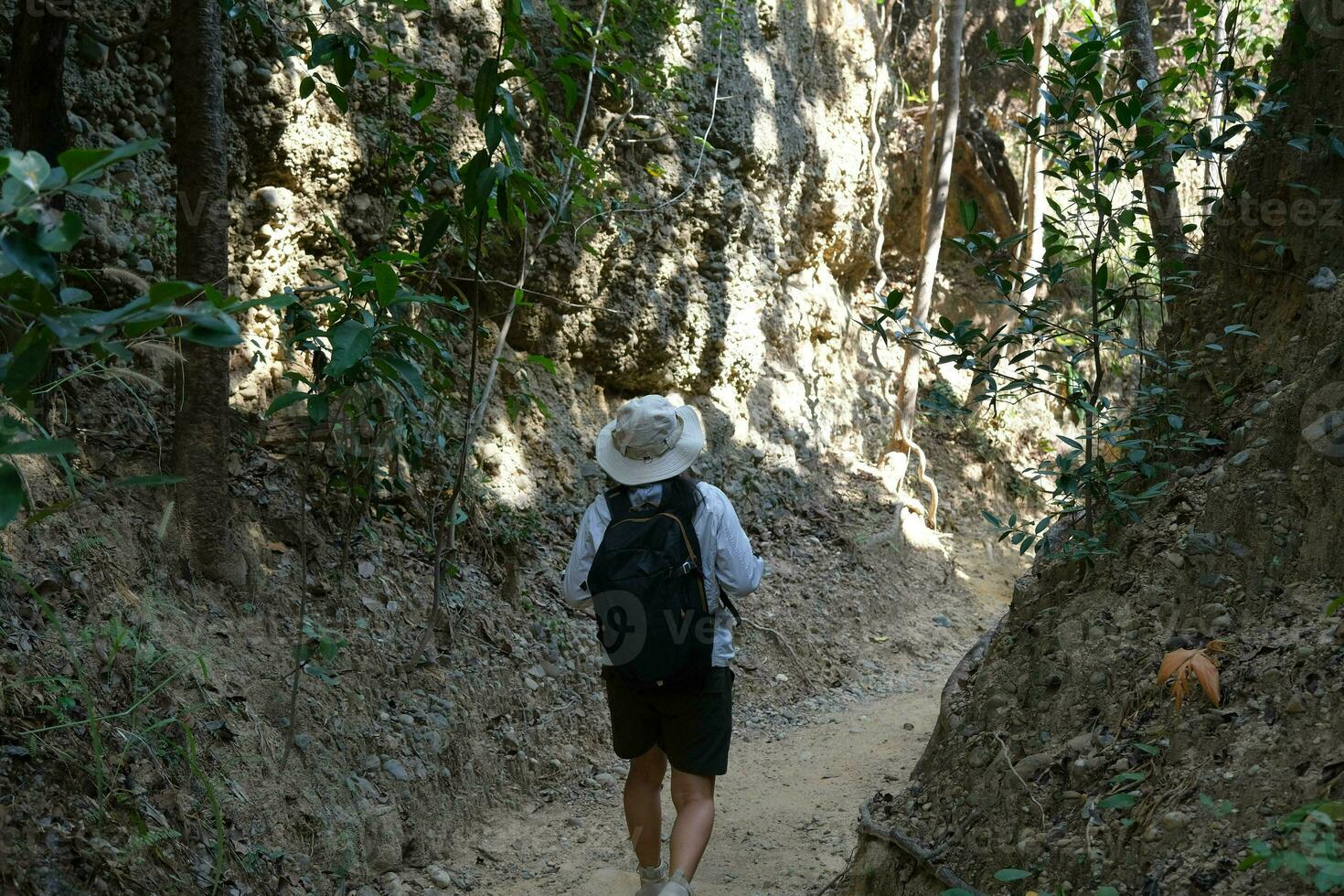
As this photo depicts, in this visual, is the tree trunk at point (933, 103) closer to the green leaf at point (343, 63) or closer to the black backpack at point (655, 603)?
the green leaf at point (343, 63)

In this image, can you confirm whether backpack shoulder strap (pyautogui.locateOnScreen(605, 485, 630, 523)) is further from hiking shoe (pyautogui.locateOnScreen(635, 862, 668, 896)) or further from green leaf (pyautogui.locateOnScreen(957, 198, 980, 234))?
green leaf (pyautogui.locateOnScreen(957, 198, 980, 234))

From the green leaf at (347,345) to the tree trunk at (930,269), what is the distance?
703cm

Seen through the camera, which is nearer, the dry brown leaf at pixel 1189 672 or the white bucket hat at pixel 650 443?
the dry brown leaf at pixel 1189 672

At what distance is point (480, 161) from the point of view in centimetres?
365

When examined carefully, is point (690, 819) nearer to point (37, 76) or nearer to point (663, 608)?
point (663, 608)

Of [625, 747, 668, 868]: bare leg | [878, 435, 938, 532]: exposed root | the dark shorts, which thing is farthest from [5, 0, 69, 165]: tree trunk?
[878, 435, 938, 532]: exposed root

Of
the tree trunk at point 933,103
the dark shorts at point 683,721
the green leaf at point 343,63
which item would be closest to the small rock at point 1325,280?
the dark shorts at point 683,721

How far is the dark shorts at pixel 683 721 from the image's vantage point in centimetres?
324

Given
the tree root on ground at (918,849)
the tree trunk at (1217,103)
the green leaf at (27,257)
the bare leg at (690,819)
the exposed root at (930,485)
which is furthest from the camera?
the exposed root at (930,485)

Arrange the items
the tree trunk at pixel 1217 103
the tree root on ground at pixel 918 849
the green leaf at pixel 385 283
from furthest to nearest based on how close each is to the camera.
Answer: the tree trunk at pixel 1217 103 → the green leaf at pixel 385 283 → the tree root on ground at pixel 918 849

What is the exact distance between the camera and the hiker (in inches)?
123

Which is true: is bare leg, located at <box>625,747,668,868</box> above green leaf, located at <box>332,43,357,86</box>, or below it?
below

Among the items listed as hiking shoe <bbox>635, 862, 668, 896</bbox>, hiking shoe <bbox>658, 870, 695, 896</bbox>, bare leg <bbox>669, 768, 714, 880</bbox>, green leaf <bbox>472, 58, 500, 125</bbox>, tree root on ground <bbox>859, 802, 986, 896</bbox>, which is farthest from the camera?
green leaf <bbox>472, 58, 500, 125</bbox>

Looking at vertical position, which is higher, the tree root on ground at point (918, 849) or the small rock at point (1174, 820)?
the small rock at point (1174, 820)
